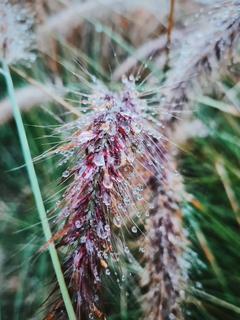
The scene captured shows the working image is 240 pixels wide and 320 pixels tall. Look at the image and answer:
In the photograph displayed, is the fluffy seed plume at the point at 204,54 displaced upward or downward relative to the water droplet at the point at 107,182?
upward

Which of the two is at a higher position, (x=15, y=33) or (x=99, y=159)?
(x=15, y=33)

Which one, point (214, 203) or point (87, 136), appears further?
point (214, 203)

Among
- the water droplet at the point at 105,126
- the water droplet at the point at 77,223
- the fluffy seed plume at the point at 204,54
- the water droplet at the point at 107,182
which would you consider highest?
the fluffy seed plume at the point at 204,54

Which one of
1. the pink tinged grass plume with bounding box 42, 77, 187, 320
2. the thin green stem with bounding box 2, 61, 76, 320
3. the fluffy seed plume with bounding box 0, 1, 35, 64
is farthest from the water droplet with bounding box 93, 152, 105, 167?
the fluffy seed plume with bounding box 0, 1, 35, 64

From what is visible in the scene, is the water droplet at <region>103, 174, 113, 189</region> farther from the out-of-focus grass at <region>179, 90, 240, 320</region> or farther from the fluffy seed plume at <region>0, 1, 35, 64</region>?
the fluffy seed plume at <region>0, 1, 35, 64</region>

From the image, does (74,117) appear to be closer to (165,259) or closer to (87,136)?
(87,136)

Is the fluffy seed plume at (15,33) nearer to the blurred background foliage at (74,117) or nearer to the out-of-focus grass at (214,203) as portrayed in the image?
the blurred background foliage at (74,117)

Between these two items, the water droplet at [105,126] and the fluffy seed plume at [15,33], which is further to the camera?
the fluffy seed plume at [15,33]

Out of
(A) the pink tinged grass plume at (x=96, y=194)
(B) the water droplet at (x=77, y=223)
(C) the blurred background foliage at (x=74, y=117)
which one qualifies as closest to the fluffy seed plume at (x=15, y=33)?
(C) the blurred background foliage at (x=74, y=117)

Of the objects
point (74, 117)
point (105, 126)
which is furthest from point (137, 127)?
point (74, 117)
